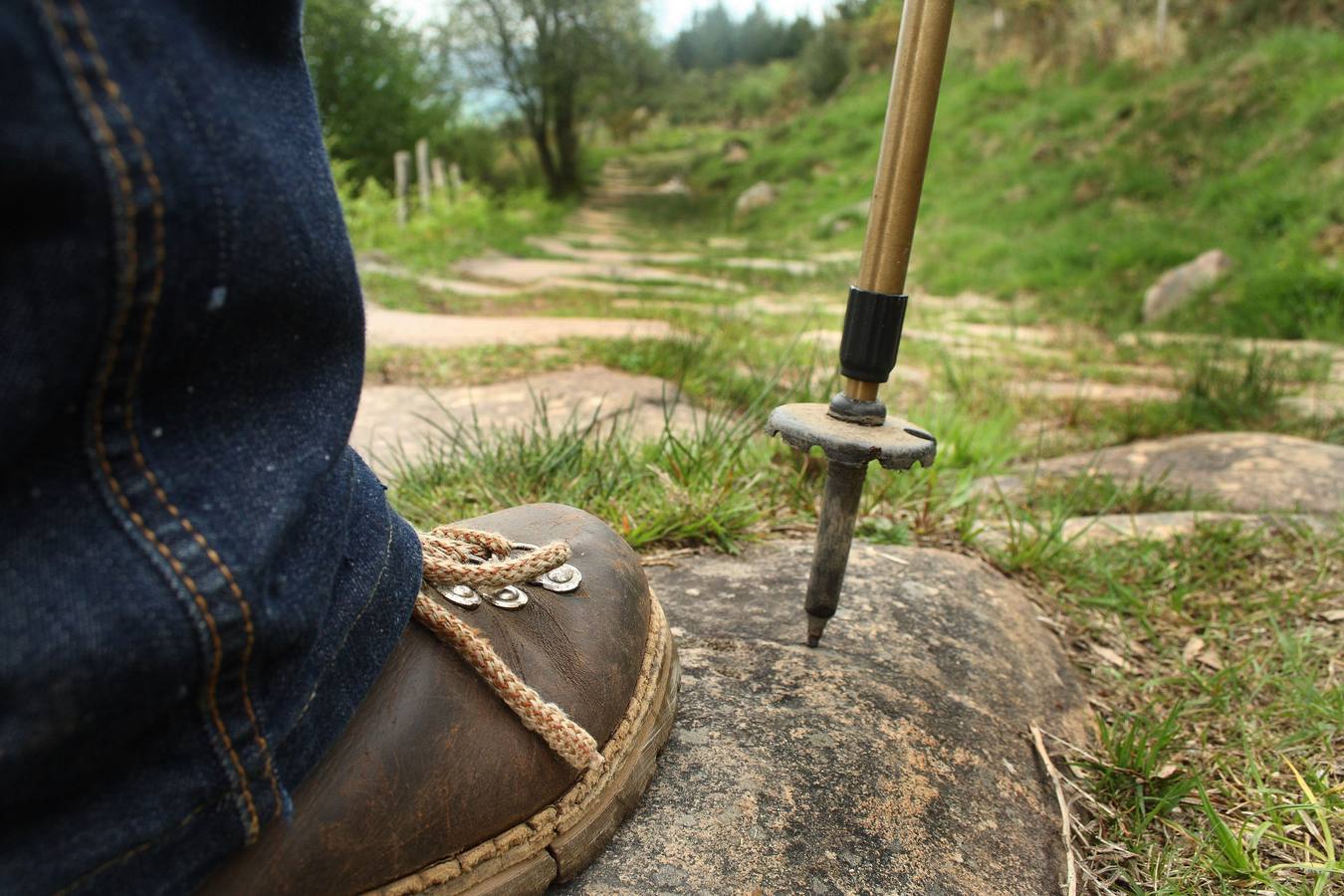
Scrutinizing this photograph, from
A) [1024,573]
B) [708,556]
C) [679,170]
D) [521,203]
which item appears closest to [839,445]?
[708,556]

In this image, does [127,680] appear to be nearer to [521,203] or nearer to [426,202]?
[426,202]

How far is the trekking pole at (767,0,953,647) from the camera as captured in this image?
1.03 metres

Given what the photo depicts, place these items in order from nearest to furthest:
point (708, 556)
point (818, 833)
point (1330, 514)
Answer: point (818, 833) → point (708, 556) → point (1330, 514)

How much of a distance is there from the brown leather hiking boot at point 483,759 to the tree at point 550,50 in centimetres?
2140

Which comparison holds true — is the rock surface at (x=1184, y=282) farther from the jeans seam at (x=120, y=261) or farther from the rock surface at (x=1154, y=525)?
the jeans seam at (x=120, y=261)

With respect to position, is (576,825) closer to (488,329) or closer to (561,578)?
(561,578)

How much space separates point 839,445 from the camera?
1.03 meters

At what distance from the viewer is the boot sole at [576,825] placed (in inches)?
31.9

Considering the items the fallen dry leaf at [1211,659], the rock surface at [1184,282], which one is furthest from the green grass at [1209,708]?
the rock surface at [1184,282]

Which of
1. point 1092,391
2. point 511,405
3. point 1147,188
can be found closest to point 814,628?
point 511,405

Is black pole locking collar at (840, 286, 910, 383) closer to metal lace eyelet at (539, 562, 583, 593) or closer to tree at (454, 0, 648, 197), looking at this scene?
metal lace eyelet at (539, 562, 583, 593)

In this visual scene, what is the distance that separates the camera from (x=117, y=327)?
54cm

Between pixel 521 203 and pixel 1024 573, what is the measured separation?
54.4 feet

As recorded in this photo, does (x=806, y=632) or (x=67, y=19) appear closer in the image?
(x=67, y=19)
